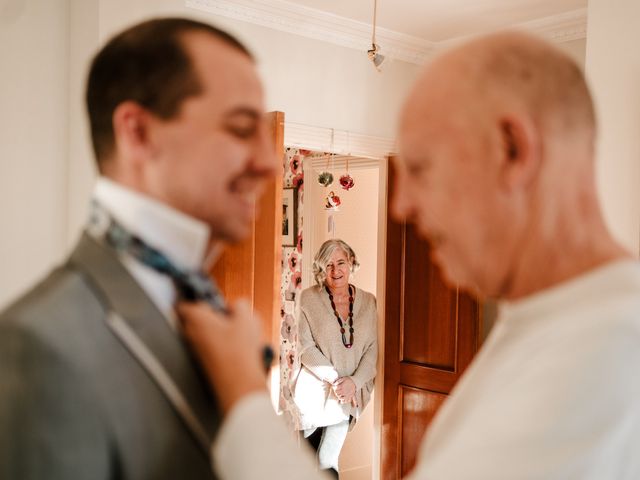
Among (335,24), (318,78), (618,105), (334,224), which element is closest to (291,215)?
(334,224)

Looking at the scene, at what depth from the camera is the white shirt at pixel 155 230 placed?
2.75ft

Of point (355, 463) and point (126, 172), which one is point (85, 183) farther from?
point (355, 463)

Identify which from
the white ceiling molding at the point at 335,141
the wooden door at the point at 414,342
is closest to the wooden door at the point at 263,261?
the white ceiling molding at the point at 335,141

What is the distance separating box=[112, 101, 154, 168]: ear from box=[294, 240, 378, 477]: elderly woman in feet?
11.7

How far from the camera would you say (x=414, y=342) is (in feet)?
14.3

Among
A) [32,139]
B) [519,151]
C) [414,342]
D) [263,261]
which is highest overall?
[32,139]

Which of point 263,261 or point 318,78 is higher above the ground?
point 318,78

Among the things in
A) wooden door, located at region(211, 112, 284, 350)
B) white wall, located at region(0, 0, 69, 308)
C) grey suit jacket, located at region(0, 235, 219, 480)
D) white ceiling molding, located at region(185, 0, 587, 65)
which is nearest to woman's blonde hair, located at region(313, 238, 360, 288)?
white ceiling molding, located at region(185, 0, 587, 65)

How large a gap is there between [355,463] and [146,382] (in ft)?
16.5

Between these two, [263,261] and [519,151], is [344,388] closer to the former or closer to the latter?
[263,261]

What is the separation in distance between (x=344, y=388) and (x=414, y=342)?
514mm

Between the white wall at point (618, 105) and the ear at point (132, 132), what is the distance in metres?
2.28

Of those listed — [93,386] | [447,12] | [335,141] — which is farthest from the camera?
[335,141]

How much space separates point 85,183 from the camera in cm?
304
